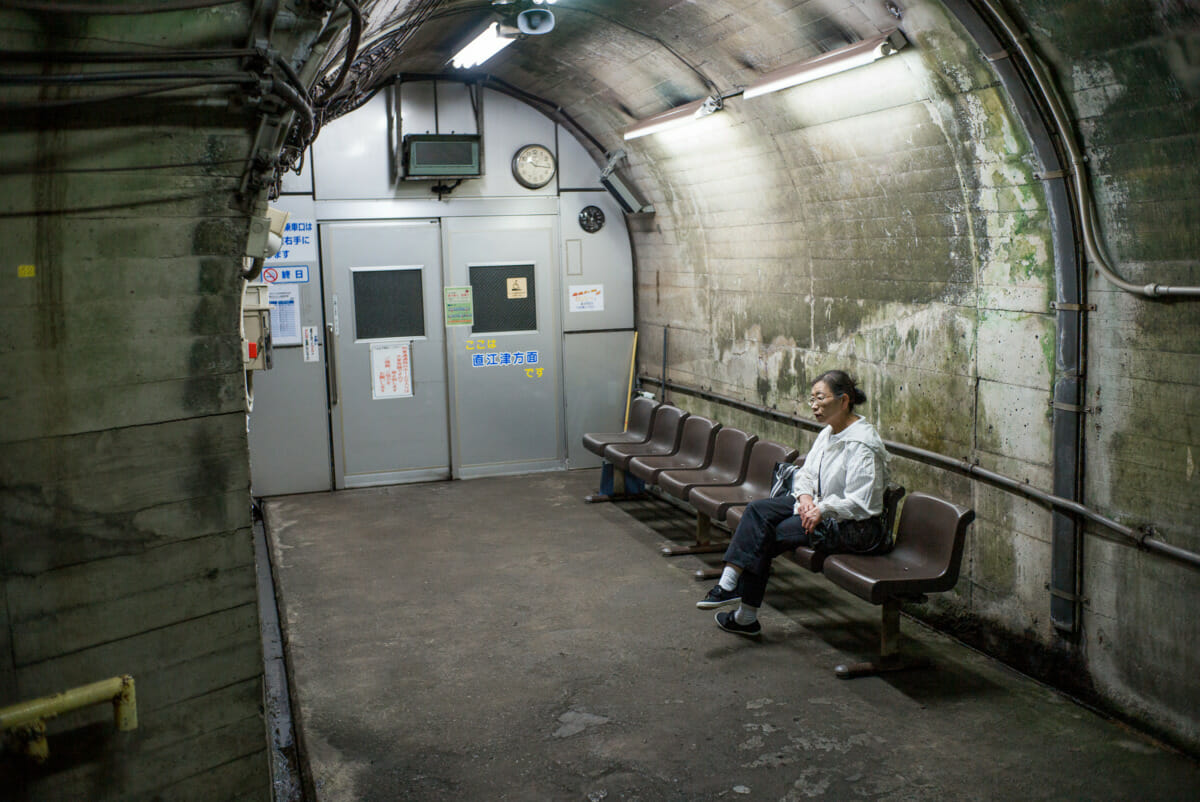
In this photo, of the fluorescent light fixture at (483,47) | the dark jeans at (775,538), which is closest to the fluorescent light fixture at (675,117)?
the fluorescent light fixture at (483,47)

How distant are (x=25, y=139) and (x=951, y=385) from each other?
421 centimetres

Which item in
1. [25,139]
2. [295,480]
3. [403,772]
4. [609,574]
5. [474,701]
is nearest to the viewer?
[25,139]

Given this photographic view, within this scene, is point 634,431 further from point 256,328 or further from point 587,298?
point 256,328

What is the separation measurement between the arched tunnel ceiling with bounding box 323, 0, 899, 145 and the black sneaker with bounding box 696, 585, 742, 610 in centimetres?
280

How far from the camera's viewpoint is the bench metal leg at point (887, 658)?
4.59 metres

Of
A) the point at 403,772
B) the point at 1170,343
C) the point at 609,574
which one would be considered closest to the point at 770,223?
the point at 609,574

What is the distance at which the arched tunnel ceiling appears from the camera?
489 cm

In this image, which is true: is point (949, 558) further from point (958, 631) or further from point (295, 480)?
point (295, 480)

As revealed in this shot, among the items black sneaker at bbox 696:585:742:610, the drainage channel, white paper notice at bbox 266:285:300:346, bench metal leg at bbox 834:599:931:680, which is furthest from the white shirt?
white paper notice at bbox 266:285:300:346

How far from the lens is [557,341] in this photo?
8789mm

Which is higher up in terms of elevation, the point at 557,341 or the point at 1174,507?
the point at 557,341

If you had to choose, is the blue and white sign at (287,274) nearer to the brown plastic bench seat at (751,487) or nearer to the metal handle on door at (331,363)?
the metal handle on door at (331,363)

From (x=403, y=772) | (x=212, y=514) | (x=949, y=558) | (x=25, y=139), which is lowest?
(x=403, y=772)

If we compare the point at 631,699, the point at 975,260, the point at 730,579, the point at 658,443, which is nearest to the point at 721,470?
the point at 658,443
